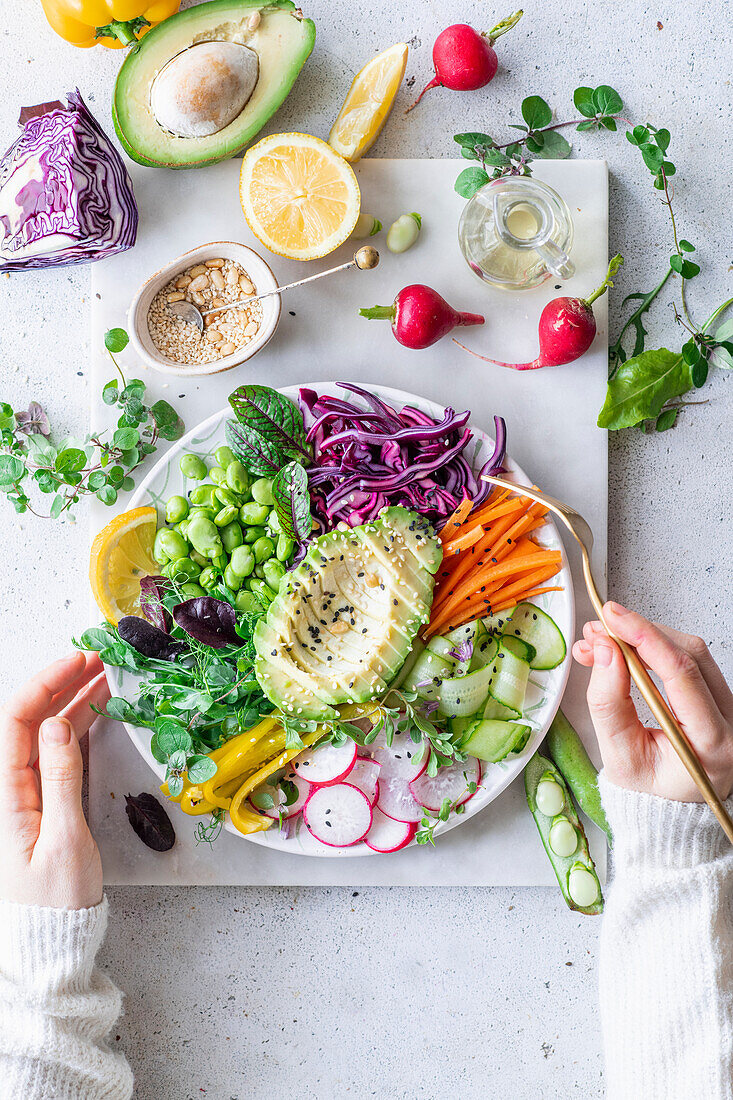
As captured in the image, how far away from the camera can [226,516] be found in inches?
67.5

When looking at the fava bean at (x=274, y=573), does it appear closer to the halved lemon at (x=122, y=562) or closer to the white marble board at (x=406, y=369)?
the halved lemon at (x=122, y=562)

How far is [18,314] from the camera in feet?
6.26

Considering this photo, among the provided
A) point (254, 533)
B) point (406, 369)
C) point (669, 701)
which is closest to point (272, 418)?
point (254, 533)

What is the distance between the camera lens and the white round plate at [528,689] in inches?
67.3

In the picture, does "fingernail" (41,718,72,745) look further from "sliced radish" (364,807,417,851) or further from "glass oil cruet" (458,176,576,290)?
"glass oil cruet" (458,176,576,290)

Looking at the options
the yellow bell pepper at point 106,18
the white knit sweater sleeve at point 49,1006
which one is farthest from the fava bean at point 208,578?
the yellow bell pepper at point 106,18

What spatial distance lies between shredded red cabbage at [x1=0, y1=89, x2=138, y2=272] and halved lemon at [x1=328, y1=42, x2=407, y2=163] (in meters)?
0.47

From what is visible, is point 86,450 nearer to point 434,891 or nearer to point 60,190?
point 60,190

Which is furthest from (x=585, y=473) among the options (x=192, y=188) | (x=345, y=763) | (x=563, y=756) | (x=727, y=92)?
(x=192, y=188)

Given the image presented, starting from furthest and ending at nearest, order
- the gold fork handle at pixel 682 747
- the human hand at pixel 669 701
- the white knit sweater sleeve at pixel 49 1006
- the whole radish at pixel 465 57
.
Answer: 1. the whole radish at pixel 465 57
2. the white knit sweater sleeve at pixel 49 1006
3. the human hand at pixel 669 701
4. the gold fork handle at pixel 682 747

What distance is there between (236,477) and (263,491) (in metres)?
0.06

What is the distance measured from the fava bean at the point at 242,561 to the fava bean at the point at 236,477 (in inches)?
4.8

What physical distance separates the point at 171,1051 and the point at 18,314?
1672mm

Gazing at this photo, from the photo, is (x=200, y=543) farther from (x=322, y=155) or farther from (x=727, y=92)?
(x=727, y=92)
